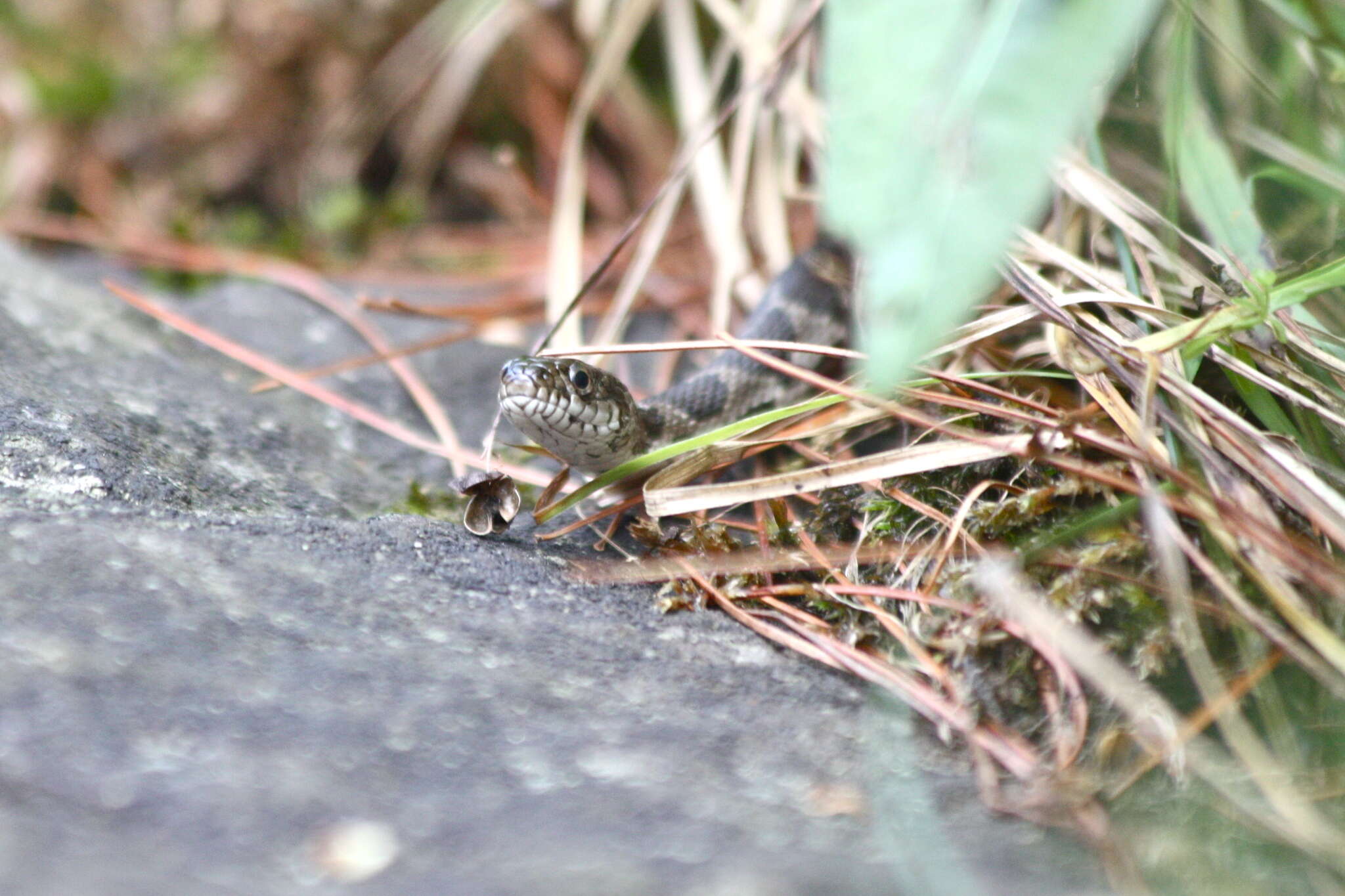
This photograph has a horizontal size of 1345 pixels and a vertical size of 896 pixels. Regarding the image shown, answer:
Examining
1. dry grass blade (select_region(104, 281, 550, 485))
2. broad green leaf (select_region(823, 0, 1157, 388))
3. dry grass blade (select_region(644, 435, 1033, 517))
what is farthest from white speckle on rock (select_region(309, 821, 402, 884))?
dry grass blade (select_region(104, 281, 550, 485))

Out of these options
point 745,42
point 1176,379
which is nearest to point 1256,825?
point 1176,379

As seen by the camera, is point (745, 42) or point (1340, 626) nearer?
point (1340, 626)

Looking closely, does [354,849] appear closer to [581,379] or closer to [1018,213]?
[1018,213]

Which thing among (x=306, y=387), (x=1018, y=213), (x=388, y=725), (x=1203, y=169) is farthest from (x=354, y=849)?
(x=1203, y=169)

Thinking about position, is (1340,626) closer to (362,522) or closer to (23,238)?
(362,522)

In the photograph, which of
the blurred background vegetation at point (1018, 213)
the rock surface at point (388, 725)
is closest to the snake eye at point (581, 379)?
the rock surface at point (388, 725)

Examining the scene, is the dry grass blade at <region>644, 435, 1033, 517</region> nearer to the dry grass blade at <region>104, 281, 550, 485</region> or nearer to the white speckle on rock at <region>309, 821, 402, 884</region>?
the dry grass blade at <region>104, 281, 550, 485</region>
